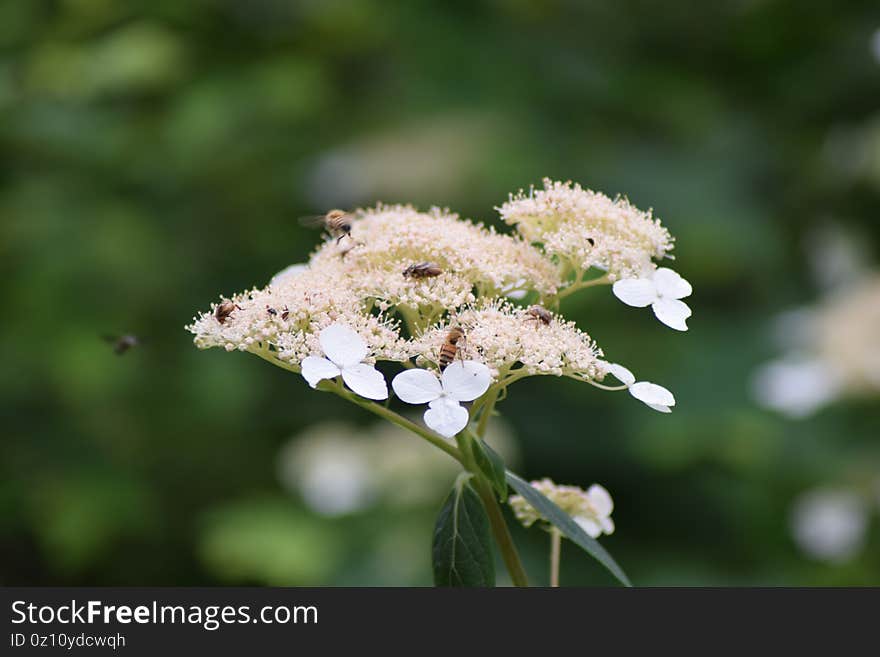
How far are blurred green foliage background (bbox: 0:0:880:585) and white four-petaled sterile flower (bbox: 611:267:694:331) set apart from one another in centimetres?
249

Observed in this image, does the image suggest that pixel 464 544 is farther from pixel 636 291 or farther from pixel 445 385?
pixel 636 291

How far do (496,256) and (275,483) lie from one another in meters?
3.81

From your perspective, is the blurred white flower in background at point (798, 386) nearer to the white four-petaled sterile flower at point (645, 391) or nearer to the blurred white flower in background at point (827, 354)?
the blurred white flower in background at point (827, 354)

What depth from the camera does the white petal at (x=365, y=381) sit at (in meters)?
1.26

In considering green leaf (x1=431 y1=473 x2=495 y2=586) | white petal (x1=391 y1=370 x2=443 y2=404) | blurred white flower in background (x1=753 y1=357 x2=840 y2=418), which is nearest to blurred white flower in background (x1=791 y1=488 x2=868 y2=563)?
blurred white flower in background (x1=753 y1=357 x2=840 y2=418)

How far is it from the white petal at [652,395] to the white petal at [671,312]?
0.10m

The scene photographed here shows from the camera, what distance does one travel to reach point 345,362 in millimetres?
1307

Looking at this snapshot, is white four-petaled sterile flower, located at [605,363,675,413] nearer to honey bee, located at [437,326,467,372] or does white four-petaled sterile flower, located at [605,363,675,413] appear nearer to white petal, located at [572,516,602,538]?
honey bee, located at [437,326,467,372]

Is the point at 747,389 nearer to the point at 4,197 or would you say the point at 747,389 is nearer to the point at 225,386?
the point at 225,386

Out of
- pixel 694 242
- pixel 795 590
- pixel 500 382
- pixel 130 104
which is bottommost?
pixel 795 590

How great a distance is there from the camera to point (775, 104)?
5402 mm

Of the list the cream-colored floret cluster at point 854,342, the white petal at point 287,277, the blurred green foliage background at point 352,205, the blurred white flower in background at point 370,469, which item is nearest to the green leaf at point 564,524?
the white petal at point 287,277

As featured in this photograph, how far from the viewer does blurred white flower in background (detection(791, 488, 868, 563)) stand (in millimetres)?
3918

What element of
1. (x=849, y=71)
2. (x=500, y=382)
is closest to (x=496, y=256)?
(x=500, y=382)
